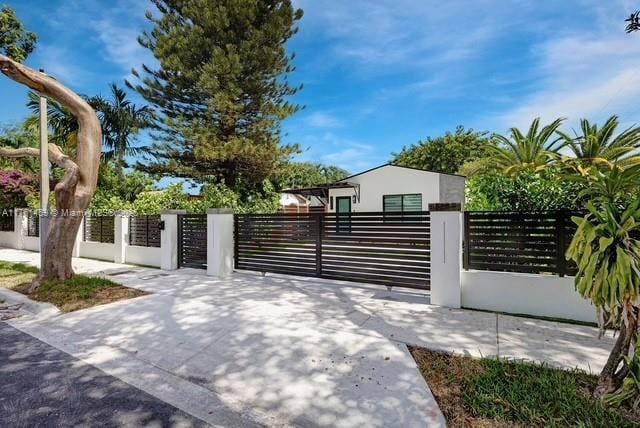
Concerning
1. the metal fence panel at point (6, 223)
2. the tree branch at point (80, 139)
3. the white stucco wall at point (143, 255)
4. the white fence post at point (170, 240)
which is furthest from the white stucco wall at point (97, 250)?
the metal fence panel at point (6, 223)

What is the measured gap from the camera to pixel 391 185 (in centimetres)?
1475

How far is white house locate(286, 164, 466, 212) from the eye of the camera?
14039 millimetres

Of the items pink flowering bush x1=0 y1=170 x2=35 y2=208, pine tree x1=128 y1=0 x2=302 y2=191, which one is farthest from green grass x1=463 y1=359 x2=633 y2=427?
pink flowering bush x1=0 y1=170 x2=35 y2=208

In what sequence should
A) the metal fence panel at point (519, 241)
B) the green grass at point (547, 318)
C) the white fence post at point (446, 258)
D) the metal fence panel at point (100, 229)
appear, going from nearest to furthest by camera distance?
the green grass at point (547, 318)
the metal fence panel at point (519, 241)
the white fence post at point (446, 258)
the metal fence panel at point (100, 229)

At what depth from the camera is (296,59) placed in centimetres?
1625

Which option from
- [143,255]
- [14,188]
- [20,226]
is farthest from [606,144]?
[14,188]

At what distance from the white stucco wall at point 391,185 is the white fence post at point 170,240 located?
876 centimetres

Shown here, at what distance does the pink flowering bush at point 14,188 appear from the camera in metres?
14.2

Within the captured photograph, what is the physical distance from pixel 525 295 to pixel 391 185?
1040cm

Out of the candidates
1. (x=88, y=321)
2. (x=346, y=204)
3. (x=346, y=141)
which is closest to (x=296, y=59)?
(x=346, y=204)

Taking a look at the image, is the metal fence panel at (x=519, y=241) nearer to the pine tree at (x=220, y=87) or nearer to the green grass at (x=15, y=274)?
the green grass at (x=15, y=274)

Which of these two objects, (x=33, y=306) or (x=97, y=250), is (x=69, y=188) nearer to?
(x=33, y=306)

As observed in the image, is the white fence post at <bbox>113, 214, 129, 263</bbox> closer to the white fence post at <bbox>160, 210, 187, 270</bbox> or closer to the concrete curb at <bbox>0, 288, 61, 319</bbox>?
the white fence post at <bbox>160, 210, 187, 270</bbox>

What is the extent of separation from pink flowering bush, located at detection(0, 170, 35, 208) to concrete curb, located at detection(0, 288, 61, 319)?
11380 mm
